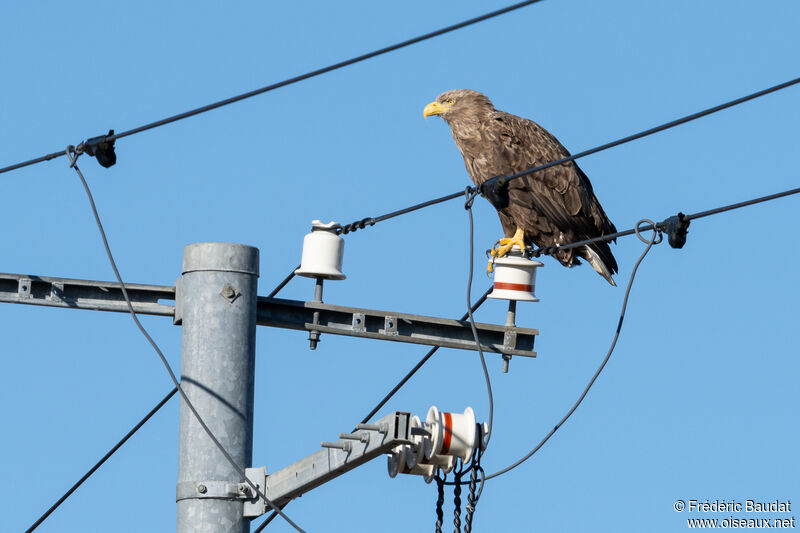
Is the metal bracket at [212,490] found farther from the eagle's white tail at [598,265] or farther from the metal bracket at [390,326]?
the eagle's white tail at [598,265]

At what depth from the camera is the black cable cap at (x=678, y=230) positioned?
750 centimetres

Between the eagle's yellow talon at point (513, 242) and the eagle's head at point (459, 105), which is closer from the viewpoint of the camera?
the eagle's yellow talon at point (513, 242)

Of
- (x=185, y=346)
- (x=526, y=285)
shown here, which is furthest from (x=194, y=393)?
(x=526, y=285)

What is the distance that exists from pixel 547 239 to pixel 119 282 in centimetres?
544

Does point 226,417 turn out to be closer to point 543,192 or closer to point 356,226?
point 356,226

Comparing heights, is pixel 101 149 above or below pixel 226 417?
above

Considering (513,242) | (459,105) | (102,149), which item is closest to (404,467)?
(102,149)

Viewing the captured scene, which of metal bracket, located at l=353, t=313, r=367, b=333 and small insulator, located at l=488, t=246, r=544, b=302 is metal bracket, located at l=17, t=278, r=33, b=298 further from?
small insulator, located at l=488, t=246, r=544, b=302

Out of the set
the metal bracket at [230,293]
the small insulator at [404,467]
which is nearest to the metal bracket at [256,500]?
the small insulator at [404,467]

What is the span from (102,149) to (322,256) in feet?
4.64

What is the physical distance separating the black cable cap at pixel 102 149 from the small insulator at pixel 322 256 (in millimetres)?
1211

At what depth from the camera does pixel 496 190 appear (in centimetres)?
823

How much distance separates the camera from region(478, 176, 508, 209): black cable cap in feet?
26.8

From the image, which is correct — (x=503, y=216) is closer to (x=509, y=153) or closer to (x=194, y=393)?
(x=509, y=153)
